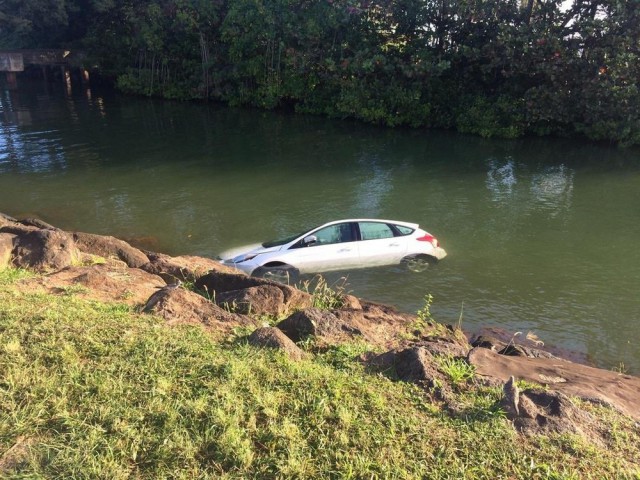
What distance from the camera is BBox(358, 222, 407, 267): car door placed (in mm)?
12031

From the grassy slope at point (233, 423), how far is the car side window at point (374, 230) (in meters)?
6.80

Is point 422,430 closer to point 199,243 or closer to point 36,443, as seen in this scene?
point 36,443

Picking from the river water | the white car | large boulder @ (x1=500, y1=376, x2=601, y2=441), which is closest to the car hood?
the white car

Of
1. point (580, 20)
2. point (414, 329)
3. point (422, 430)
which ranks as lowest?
point (414, 329)

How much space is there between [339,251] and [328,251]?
0.83ft

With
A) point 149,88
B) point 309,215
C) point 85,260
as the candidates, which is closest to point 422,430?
point 85,260

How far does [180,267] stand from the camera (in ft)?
34.6

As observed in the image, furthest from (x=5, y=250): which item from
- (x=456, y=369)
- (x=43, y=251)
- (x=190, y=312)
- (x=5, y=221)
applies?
(x=456, y=369)

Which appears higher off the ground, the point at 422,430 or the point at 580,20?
the point at 580,20

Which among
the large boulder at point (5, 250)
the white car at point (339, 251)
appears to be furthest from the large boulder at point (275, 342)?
the white car at point (339, 251)

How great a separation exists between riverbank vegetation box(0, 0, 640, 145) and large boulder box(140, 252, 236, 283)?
2090 cm

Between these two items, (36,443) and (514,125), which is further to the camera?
(514,125)

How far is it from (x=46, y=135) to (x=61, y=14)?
21780 millimetres

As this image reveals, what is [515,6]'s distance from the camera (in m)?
27.8
